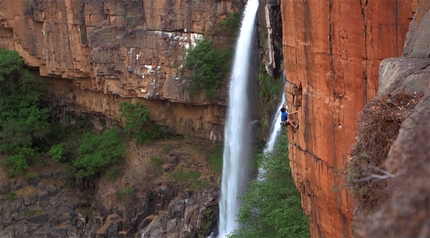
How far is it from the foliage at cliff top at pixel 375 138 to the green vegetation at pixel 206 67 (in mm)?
17251

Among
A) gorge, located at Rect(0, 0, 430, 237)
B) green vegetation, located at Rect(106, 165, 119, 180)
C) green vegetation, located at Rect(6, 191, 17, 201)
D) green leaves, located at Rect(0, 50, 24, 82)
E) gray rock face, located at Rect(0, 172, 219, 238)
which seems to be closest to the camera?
gorge, located at Rect(0, 0, 430, 237)

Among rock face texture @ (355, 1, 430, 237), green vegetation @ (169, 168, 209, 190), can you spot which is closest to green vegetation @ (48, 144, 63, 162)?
green vegetation @ (169, 168, 209, 190)

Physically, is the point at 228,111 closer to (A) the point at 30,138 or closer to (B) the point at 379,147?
(A) the point at 30,138

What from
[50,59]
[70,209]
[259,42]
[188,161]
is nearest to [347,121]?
[259,42]

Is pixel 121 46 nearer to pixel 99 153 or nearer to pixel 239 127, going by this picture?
pixel 99 153

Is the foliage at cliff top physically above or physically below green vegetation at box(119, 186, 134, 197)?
above

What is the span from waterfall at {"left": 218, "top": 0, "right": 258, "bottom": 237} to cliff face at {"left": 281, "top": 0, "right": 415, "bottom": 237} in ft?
37.2

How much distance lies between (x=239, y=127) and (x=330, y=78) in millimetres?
14410

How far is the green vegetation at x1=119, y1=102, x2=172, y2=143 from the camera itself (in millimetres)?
26547

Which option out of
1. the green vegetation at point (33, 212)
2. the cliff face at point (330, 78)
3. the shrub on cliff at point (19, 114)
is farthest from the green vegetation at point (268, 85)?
the shrub on cliff at point (19, 114)

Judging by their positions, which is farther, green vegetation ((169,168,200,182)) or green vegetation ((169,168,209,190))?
green vegetation ((169,168,200,182))

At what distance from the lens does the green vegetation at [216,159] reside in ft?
81.6

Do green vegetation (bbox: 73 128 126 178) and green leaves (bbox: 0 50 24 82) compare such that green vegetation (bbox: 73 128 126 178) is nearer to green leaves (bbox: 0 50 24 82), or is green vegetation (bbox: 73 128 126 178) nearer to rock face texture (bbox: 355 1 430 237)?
green leaves (bbox: 0 50 24 82)

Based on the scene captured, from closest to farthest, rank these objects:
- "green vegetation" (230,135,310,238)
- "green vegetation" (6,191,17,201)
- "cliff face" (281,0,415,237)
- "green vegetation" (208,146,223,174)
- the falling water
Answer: "cliff face" (281,0,415,237), "green vegetation" (230,135,310,238), the falling water, "green vegetation" (208,146,223,174), "green vegetation" (6,191,17,201)
